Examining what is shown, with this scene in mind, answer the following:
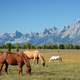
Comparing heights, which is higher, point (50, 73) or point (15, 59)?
point (15, 59)

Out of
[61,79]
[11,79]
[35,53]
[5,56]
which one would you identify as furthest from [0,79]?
[35,53]

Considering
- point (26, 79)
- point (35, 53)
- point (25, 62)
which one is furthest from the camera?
point (35, 53)

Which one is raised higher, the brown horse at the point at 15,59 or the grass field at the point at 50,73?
the brown horse at the point at 15,59

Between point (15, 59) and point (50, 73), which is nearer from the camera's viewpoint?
point (15, 59)

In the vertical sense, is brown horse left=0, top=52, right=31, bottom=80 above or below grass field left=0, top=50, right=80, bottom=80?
above

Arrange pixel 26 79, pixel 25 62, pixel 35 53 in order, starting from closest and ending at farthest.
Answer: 1. pixel 25 62
2. pixel 26 79
3. pixel 35 53

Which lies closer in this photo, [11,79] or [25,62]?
[25,62]

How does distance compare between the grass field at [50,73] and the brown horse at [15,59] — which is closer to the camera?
the brown horse at [15,59]

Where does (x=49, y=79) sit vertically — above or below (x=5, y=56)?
below

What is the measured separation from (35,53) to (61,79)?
24.6m

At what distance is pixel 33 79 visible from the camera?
2577 centimetres

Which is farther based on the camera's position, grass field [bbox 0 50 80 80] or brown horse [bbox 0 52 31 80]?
grass field [bbox 0 50 80 80]

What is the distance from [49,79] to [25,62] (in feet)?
10.1

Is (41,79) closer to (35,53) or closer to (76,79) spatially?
(76,79)
